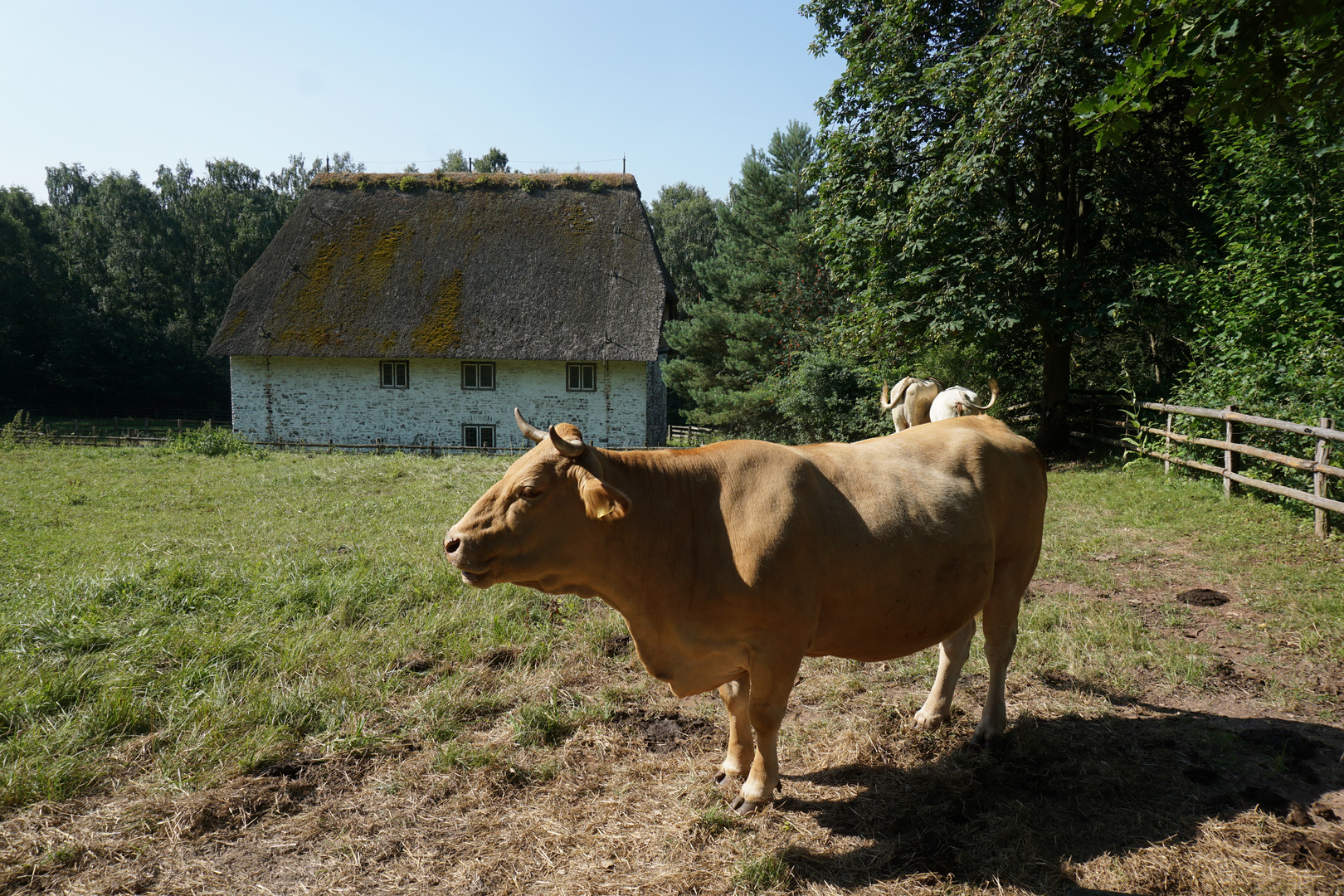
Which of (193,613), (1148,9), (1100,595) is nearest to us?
(1148,9)

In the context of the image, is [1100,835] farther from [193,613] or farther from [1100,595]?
[193,613]

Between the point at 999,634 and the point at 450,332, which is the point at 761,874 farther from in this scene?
the point at 450,332

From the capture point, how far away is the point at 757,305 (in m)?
27.1

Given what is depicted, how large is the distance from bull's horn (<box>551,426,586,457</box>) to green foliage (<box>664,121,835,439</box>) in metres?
19.9

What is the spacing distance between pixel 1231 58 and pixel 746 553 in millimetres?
4127

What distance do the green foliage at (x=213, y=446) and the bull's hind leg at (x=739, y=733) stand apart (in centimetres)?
1830

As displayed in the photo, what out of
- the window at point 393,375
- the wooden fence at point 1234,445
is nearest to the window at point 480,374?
the window at point 393,375

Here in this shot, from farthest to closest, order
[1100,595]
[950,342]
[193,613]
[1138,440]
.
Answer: [950,342] < [1138,440] < [1100,595] < [193,613]

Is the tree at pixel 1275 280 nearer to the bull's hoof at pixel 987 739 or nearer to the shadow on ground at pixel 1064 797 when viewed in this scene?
the shadow on ground at pixel 1064 797

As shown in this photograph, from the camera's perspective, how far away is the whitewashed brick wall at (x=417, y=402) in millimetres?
24891

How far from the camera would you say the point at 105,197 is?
150 feet

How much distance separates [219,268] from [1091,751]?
175 feet

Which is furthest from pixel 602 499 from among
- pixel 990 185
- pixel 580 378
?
pixel 580 378

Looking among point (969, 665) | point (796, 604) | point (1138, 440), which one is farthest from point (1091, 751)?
point (1138, 440)
